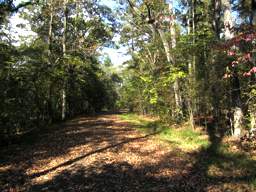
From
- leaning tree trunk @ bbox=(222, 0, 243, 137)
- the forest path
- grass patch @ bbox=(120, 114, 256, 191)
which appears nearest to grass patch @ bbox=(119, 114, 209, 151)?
grass patch @ bbox=(120, 114, 256, 191)

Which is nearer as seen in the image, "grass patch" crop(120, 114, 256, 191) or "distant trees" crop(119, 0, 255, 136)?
"grass patch" crop(120, 114, 256, 191)

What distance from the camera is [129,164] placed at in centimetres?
1077

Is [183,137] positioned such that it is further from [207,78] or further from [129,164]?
[129,164]

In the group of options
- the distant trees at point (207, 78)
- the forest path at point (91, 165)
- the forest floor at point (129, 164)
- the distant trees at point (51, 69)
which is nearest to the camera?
the forest floor at point (129, 164)

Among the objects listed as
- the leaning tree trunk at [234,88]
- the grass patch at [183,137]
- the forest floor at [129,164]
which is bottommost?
the forest floor at [129,164]

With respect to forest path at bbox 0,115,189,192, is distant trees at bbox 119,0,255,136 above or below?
above

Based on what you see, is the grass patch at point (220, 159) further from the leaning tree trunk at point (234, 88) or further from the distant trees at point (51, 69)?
the distant trees at point (51, 69)

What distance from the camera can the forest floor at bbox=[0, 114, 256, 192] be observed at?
857 centimetres

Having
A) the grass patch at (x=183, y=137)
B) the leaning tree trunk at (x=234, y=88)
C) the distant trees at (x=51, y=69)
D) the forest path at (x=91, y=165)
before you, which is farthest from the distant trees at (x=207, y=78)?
the distant trees at (x=51, y=69)

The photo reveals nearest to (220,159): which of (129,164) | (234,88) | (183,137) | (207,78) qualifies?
(129,164)

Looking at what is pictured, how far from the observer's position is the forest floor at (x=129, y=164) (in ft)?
28.1

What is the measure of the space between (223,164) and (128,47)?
3340 centimetres

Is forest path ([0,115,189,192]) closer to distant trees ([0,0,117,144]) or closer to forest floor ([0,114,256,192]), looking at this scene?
forest floor ([0,114,256,192])

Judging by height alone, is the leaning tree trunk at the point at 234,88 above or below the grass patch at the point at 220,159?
above
